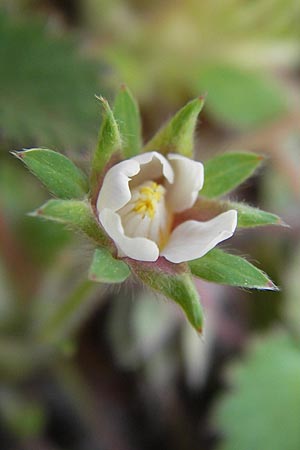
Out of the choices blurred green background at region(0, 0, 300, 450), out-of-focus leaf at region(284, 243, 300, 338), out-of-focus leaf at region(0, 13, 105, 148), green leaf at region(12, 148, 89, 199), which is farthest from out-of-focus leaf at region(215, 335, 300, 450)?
green leaf at region(12, 148, 89, 199)

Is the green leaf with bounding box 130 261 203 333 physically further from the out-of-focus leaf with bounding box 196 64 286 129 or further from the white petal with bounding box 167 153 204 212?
the out-of-focus leaf with bounding box 196 64 286 129

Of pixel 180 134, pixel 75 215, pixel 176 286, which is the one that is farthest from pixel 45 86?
pixel 176 286

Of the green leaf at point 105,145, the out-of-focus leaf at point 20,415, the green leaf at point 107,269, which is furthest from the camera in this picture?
the out-of-focus leaf at point 20,415

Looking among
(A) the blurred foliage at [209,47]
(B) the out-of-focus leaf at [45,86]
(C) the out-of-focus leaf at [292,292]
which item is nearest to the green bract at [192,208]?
(B) the out-of-focus leaf at [45,86]

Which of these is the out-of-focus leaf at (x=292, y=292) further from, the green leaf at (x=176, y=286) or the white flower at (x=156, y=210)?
the green leaf at (x=176, y=286)

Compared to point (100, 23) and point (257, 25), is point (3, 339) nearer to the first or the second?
point (100, 23)

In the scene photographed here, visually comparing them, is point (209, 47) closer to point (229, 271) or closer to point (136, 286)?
point (136, 286)

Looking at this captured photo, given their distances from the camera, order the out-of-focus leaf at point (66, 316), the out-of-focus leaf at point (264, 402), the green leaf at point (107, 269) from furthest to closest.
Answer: the out-of-focus leaf at point (264, 402) → the out-of-focus leaf at point (66, 316) → the green leaf at point (107, 269)
